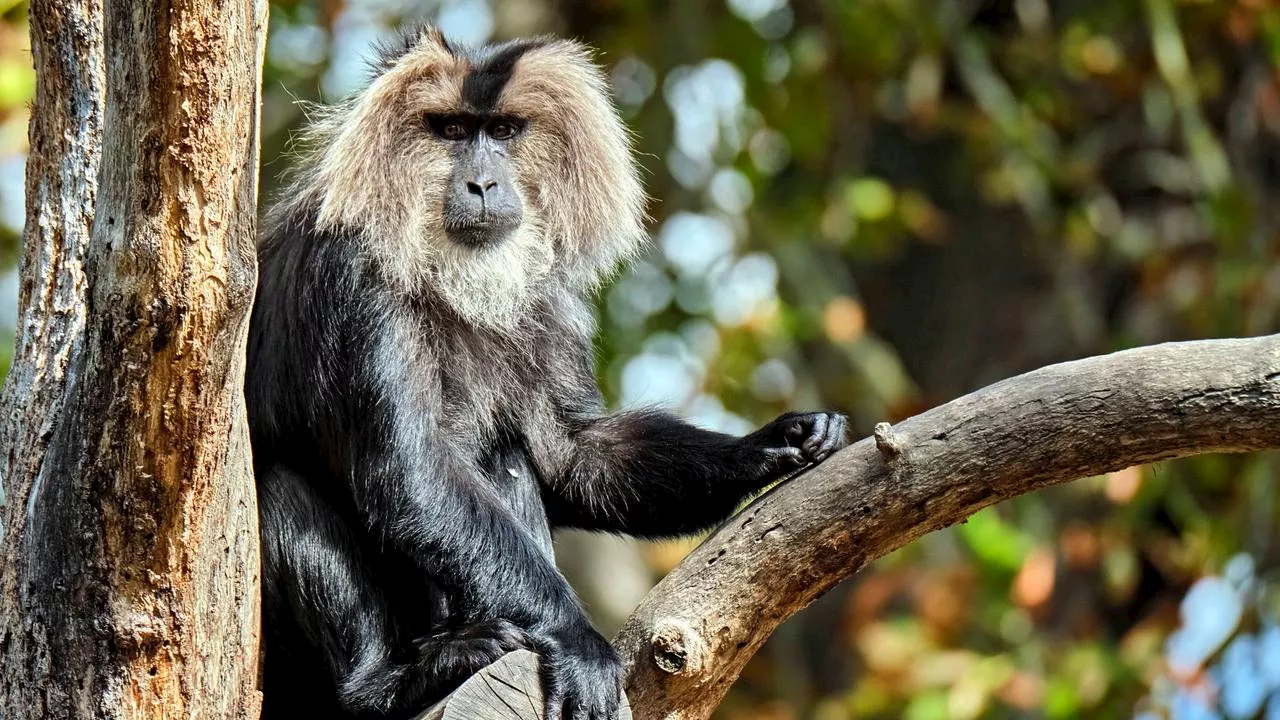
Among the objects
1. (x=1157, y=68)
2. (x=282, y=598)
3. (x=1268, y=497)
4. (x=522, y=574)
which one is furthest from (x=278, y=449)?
(x=1157, y=68)

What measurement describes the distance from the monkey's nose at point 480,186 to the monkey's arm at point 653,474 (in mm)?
743

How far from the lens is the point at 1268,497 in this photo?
7535 mm

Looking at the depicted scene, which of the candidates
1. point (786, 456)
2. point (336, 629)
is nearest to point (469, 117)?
point (786, 456)

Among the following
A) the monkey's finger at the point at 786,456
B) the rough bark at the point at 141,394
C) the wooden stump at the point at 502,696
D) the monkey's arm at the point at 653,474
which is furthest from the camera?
the monkey's arm at the point at 653,474

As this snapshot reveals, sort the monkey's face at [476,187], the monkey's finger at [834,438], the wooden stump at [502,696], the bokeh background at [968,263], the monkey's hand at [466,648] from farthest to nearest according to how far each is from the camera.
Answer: the bokeh background at [968,263] < the monkey's face at [476,187] < the monkey's finger at [834,438] < the monkey's hand at [466,648] < the wooden stump at [502,696]

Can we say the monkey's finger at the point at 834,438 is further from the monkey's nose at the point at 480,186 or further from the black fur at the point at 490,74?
the black fur at the point at 490,74

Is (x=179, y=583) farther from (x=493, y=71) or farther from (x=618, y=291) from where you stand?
(x=618, y=291)

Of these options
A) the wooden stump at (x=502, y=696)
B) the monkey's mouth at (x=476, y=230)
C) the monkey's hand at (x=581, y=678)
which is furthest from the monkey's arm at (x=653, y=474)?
the wooden stump at (x=502, y=696)

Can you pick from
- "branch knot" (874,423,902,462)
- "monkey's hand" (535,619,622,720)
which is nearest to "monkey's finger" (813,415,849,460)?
"branch knot" (874,423,902,462)

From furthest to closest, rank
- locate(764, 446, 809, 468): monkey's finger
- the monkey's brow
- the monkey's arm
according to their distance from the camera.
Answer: the monkey's brow < the monkey's arm < locate(764, 446, 809, 468): monkey's finger

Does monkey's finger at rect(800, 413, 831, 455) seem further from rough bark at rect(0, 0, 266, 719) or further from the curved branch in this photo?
rough bark at rect(0, 0, 266, 719)

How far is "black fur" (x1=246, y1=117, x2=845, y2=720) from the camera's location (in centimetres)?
385

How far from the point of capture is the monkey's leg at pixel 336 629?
3.79 meters

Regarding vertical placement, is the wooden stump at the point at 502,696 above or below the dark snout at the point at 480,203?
below
